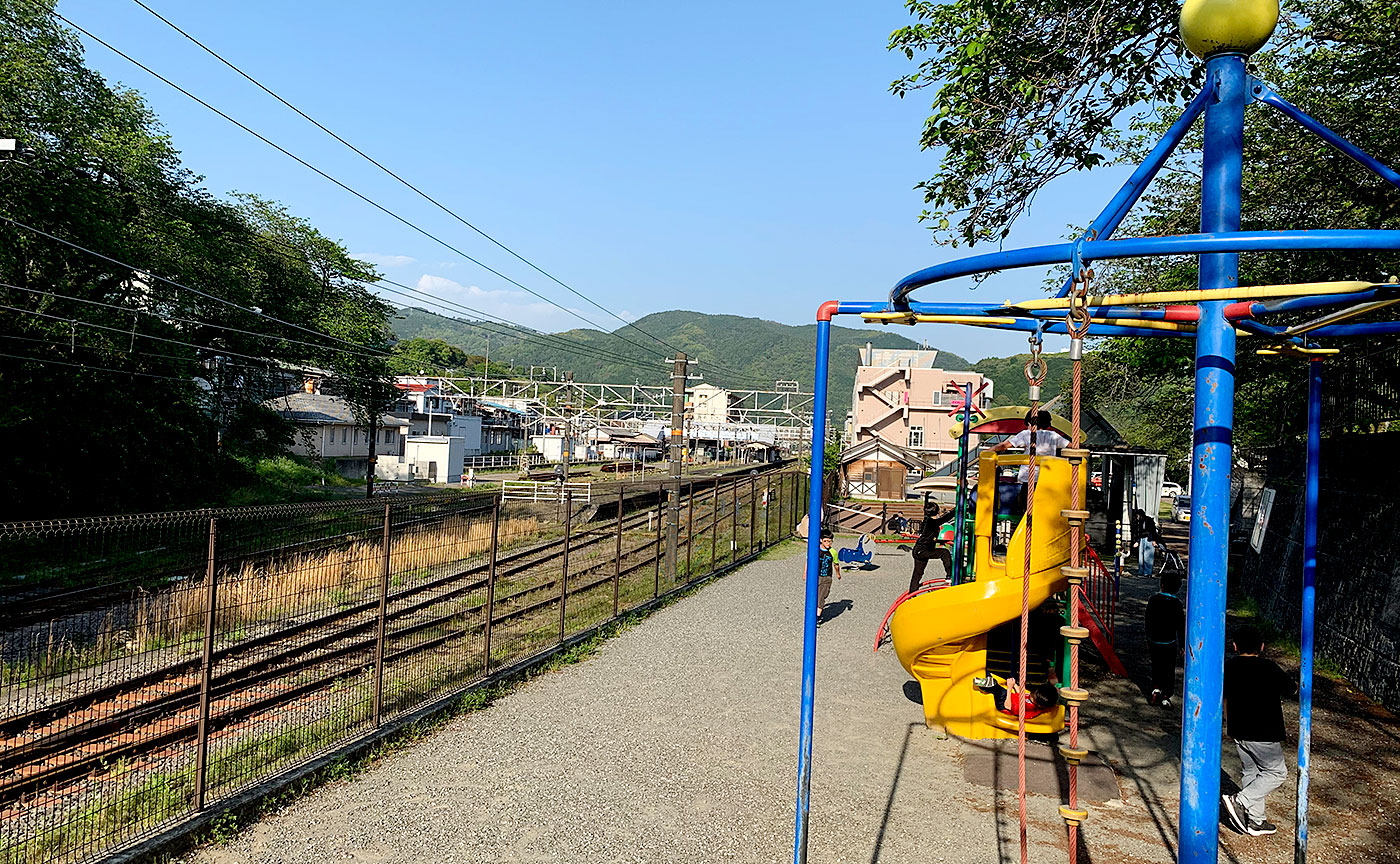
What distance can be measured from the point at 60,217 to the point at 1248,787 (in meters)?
26.1

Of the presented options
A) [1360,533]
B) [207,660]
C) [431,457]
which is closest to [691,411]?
[431,457]

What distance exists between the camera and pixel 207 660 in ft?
19.4

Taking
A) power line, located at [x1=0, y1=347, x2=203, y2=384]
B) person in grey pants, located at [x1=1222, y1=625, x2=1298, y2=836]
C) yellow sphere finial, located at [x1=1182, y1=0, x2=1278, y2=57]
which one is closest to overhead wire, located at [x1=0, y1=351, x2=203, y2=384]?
power line, located at [x1=0, y1=347, x2=203, y2=384]

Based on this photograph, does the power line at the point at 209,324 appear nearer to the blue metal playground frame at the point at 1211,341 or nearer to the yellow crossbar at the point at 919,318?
the yellow crossbar at the point at 919,318

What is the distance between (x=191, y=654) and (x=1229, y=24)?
9.12 meters

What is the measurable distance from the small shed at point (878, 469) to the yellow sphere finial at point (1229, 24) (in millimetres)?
44959

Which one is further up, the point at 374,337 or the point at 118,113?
the point at 118,113

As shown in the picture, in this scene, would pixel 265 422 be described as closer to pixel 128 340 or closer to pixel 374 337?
pixel 374 337

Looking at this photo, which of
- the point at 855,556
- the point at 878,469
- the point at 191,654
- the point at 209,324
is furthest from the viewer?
the point at 878,469

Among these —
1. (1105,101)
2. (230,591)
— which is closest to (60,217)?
(230,591)

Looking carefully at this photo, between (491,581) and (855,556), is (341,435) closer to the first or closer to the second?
(855,556)

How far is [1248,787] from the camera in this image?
255 inches

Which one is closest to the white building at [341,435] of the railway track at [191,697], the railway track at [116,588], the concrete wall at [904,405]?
the concrete wall at [904,405]

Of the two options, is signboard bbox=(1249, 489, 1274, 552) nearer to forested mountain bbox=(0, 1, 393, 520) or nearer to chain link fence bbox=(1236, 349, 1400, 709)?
chain link fence bbox=(1236, 349, 1400, 709)
